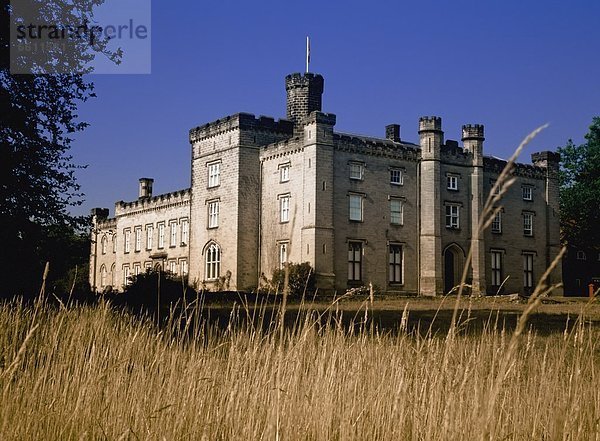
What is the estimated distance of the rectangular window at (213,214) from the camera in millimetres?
40781

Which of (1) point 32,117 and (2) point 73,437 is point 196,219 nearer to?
(1) point 32,117

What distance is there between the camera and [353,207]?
37281mm

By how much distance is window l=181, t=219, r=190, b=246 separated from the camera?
1783 inches

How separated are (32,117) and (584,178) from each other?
42.7 metres

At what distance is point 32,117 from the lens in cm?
1794

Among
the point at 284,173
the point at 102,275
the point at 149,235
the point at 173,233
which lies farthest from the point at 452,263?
the point at 102,275

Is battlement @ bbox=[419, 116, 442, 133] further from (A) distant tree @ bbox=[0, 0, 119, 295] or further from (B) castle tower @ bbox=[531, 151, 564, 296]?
(A) distant tree @ bbox=[0, 0, 119, 295]

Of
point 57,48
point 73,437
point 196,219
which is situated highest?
point 57,48

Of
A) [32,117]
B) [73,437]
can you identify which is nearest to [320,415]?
[73,437]

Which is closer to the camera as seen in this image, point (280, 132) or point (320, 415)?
point (320, 415)

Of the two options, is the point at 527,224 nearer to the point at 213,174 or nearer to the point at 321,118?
the point at 321,118

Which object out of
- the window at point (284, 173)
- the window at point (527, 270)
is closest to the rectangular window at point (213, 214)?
the window at point (284, 173)

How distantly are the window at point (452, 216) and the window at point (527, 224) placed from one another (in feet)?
18.6

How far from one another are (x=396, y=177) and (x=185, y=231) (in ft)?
46.4
